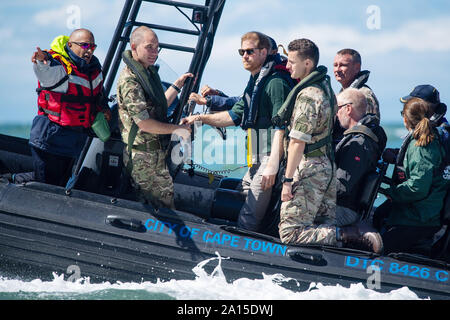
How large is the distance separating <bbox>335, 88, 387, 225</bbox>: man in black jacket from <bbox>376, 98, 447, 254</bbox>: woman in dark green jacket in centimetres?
21

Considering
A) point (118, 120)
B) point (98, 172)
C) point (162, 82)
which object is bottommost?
point (98, 172)

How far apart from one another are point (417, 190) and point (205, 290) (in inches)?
58.0

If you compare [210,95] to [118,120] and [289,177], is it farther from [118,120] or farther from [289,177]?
[289,177]

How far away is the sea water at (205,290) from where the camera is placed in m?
3.77

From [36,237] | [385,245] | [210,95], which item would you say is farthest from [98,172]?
[385,245]

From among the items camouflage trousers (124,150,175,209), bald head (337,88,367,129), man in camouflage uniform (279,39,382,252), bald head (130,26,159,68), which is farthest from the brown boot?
bald head (130,26,159,68)

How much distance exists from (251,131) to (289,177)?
470 mm

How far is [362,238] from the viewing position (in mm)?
3939

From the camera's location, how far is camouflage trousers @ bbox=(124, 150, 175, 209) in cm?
395

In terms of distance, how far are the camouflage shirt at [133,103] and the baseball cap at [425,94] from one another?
1.70 meters

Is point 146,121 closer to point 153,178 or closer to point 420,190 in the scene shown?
point 153,178

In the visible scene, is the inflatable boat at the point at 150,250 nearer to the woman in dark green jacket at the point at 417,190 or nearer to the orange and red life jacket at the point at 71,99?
the woman in dark green jacket at the point at 417,190

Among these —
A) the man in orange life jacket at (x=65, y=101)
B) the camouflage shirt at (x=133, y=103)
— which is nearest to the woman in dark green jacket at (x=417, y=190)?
the camouflage shirt at (x=133, y=103)

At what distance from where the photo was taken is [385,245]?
4070mm
